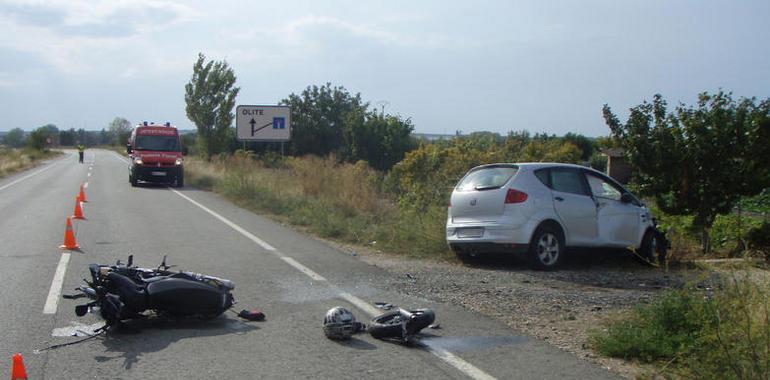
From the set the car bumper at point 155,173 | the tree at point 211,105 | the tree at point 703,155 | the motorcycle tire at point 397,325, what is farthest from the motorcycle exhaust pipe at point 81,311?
the tree at point 211,105

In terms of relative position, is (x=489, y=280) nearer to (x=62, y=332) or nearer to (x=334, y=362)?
(x=334, y=362)

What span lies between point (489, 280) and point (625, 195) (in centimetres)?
314

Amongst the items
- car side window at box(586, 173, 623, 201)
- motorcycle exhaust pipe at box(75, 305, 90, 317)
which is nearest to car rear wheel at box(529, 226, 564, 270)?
car side window at box(586, 173, 623, 201)

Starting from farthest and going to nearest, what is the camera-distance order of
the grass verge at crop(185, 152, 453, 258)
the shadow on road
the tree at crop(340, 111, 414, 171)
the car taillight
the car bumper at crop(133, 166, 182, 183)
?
the tree at crop(340, 111, 414, 171) < the car bumper at crop(133, 166, 182, 183) < the grass verge at crop(185, 152, 453, 258) < the car taillight < the shadow on road

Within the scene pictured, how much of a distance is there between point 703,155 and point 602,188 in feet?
15.3

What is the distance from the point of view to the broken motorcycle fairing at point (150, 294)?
694cm

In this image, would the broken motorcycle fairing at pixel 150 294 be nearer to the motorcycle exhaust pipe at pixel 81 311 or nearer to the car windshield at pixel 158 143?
the motorcycle exhaust pipe at pixel 81 311

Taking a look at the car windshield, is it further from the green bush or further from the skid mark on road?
the green bush

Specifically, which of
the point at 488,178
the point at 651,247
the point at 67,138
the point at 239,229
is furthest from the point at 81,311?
the point at 67,138

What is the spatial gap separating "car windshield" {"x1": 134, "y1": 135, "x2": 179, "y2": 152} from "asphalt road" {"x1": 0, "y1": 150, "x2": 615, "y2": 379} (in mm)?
17944

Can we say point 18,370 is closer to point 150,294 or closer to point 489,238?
point 150,294

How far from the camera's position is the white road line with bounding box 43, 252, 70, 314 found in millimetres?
8031

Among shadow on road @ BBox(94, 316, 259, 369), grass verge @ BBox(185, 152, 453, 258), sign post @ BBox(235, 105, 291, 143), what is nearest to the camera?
shadow on road @ BBox(94, 316, 259, 369)

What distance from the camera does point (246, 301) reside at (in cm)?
852
